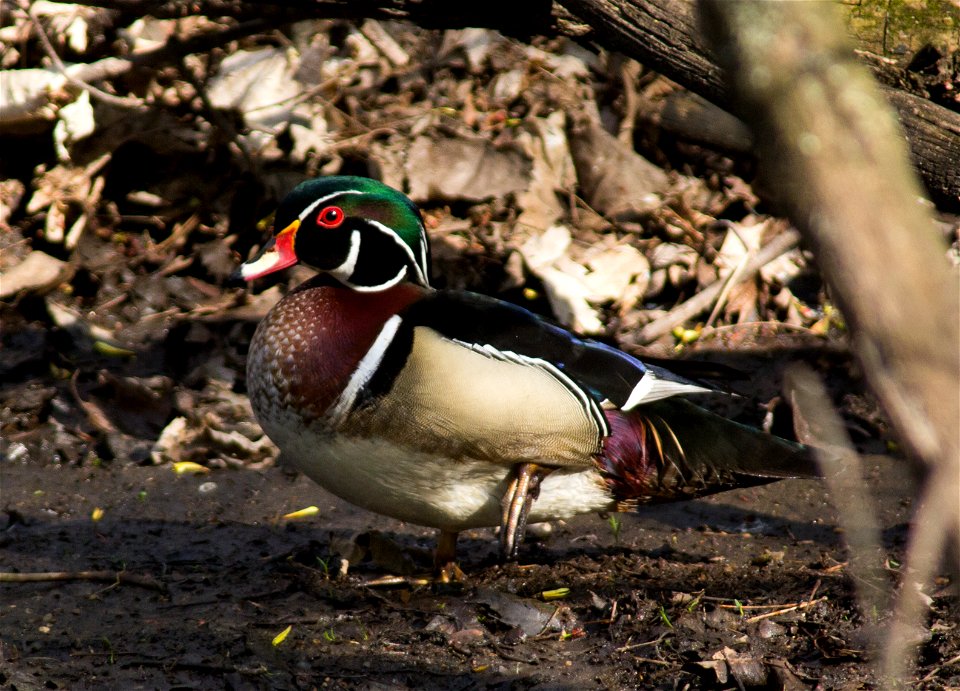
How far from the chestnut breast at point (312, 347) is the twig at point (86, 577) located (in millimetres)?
626

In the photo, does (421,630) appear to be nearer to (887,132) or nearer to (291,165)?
(887,132)

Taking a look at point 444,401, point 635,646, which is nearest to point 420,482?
point 444,401

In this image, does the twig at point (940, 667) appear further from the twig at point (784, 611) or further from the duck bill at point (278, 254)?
the duck bill at point (278, 254)

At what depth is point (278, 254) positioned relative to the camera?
3305 millimetres

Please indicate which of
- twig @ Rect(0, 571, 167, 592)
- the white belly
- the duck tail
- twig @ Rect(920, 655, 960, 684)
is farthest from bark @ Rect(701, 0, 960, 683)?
twig @ Rect(0, 571, 167, 592)

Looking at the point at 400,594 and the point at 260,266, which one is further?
the point at 400,594

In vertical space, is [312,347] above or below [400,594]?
above

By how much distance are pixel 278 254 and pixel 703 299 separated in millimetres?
2364

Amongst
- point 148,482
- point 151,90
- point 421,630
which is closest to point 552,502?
point 421,630

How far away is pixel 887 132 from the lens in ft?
2.81

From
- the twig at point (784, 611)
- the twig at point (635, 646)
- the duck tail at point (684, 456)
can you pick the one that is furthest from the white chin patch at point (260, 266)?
the twig at point (784, 611)

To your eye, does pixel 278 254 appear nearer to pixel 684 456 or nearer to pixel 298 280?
pixel 684 456

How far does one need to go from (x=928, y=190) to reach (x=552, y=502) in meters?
1.32

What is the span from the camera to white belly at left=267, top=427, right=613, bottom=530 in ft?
10.1
